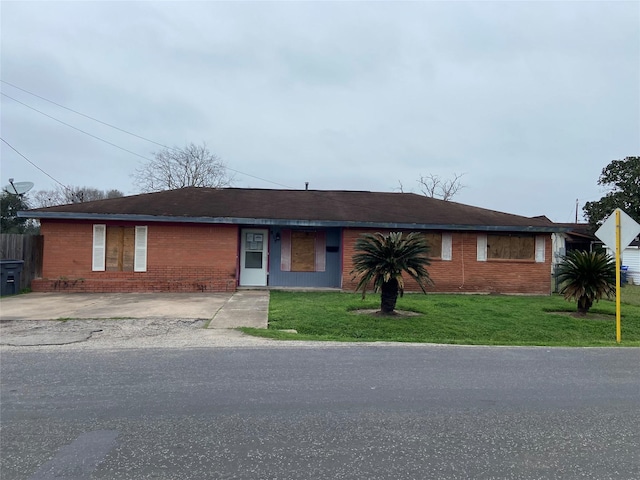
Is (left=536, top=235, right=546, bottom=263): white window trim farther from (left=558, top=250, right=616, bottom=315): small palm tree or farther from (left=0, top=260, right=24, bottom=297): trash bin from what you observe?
(left=0, top=260, right=24, bottom=297): trash bin

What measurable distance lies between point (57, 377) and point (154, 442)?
2.63m

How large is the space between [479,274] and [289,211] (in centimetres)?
720

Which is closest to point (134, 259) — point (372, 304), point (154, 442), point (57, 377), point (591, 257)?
point (372, 304)

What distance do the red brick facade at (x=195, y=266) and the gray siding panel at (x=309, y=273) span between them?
82cm

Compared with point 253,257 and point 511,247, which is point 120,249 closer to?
point 253,257

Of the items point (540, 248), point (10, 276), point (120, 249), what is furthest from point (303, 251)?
point (10, 276)

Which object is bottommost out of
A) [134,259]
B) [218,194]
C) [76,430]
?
[76,430]

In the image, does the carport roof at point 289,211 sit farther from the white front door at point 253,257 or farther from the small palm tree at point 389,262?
the small palm tree at point 389,262

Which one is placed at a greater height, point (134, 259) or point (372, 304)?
point (134, 259)

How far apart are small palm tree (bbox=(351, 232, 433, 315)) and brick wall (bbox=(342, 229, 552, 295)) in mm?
5126

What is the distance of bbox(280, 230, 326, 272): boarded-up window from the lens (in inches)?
672

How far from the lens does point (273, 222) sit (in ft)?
51.2

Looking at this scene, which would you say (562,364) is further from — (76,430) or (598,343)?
(76,430)

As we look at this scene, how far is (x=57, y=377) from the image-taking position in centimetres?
580
